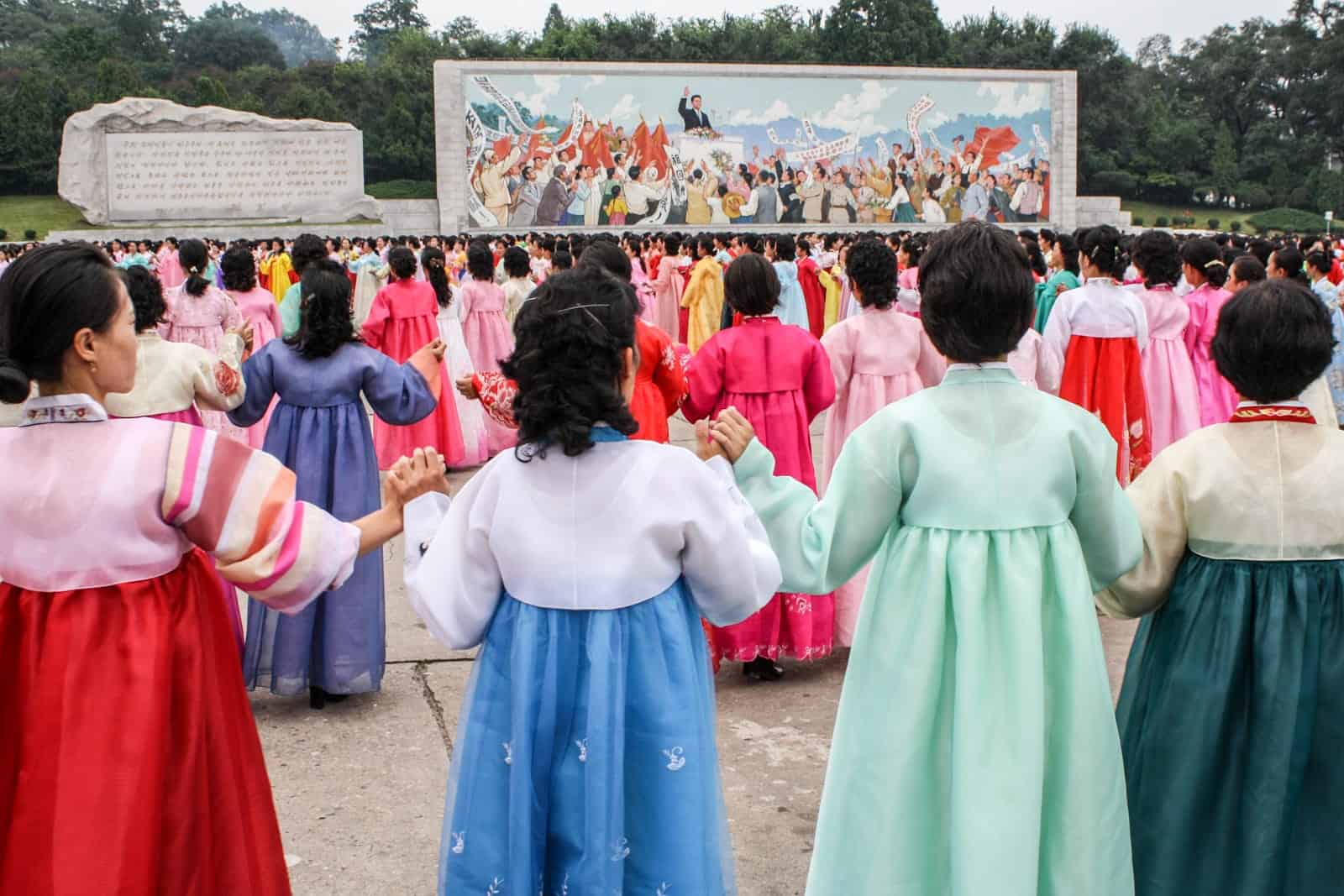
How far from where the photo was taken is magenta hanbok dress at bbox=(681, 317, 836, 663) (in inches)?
175

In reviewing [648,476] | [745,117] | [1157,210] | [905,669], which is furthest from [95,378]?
[1157,210]

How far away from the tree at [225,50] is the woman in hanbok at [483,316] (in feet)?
181

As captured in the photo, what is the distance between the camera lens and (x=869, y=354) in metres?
4.84

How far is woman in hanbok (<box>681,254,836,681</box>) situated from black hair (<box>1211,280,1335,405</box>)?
2.07 m

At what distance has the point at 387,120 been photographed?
39.5m

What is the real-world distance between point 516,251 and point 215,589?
759cm

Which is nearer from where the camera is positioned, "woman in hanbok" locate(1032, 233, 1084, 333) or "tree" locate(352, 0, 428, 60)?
"woman in hanbok" locate(1032, 233, 1084, 333)

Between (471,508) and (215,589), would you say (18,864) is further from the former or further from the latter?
(471,508)

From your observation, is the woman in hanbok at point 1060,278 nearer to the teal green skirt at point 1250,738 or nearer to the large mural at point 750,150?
the teal green skirt at point 1250,738

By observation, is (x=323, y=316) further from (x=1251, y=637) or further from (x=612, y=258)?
(x=1251, y=637)

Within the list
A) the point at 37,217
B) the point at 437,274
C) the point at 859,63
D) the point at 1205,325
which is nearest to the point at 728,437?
the point at 1205,325

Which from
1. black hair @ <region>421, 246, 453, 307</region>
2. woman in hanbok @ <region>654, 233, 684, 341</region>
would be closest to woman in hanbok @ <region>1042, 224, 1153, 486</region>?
black hair @ <region>421, 246, 453, 307</region>

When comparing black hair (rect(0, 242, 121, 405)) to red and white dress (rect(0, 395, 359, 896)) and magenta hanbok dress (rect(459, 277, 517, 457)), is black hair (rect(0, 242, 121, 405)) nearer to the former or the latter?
red and white dress (rect(0, 395, 359, 896))

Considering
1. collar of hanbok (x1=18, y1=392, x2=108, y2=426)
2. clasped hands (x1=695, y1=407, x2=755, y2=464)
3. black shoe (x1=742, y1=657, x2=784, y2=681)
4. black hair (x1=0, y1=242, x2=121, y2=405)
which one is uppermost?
black hair (x1=0, y1=242, x2=121, y2=405)
